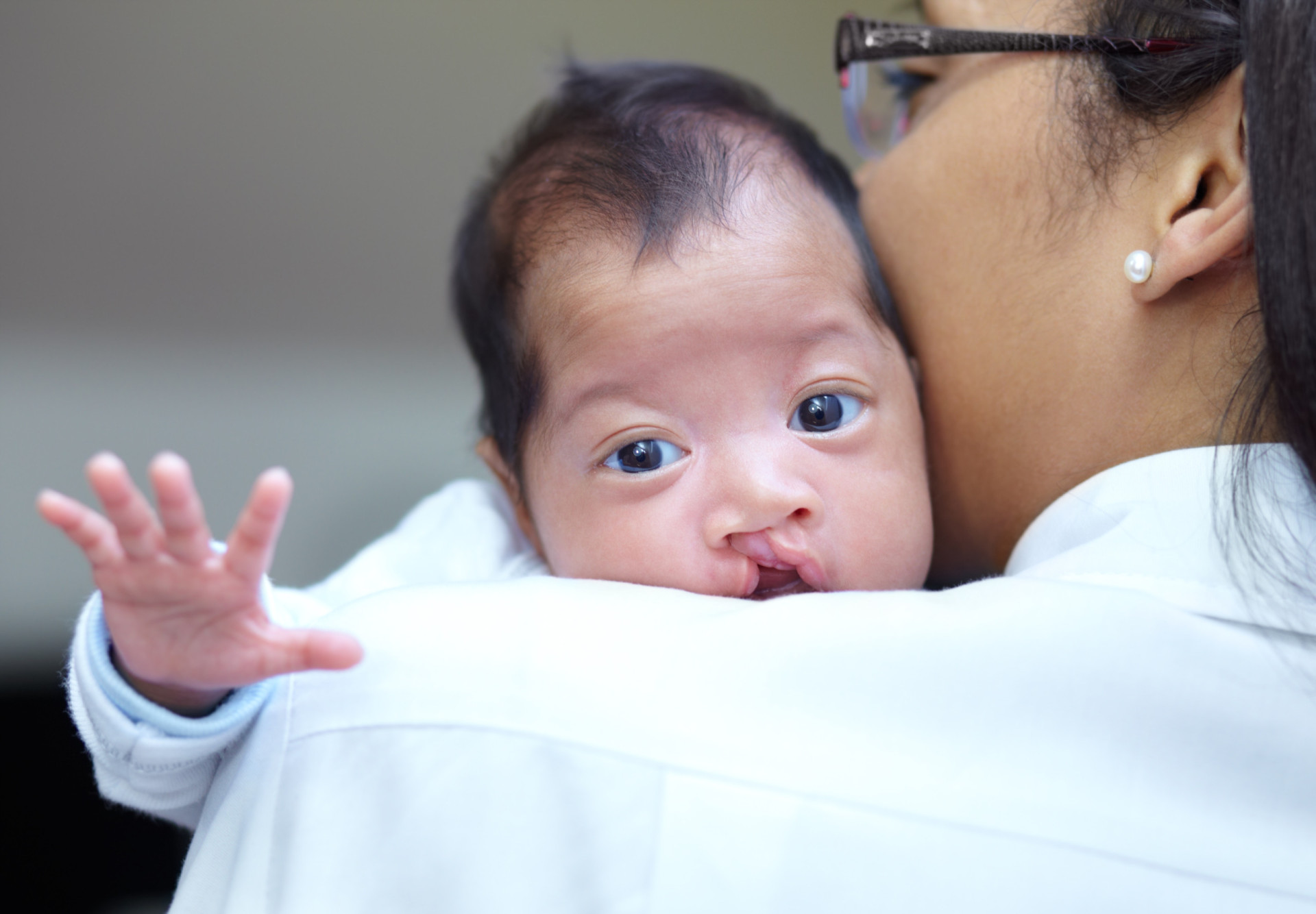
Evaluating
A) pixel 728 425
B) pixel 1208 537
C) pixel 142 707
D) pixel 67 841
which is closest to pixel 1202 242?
pixel 1208 537

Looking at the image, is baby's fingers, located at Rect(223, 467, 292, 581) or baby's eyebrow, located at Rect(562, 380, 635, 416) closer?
baby's fingers, located at Rect(223, 467, 292, 581)

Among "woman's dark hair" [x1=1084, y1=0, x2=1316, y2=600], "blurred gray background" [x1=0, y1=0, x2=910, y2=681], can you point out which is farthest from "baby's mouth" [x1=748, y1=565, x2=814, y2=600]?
"blurred gray background" [x1=0, y1=0, x2=910, y2=681]

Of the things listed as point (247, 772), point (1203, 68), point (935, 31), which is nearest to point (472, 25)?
point (935, 31)

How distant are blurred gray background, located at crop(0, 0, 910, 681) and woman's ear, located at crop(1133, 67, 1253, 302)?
166 cm

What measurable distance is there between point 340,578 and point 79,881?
1426 millimetres

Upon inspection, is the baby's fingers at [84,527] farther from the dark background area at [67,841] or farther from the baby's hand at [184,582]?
the dark background area at [67,841]

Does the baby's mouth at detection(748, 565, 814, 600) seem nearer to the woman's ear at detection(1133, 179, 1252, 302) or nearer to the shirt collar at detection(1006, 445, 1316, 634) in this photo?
the shirt collar at detection(1006, 445, 1316, 634)

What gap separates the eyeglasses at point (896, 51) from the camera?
2.79ft

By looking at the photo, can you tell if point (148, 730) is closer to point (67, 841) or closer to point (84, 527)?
point (84, 527)

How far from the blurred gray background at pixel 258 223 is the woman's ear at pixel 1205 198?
1660mm

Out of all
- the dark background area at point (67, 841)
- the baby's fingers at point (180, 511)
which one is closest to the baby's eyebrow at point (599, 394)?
the baby's fingers at point (180, 511)

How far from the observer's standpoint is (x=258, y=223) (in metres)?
2.24

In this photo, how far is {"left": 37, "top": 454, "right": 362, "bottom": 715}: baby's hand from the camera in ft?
1.86

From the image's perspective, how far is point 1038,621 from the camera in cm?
63
